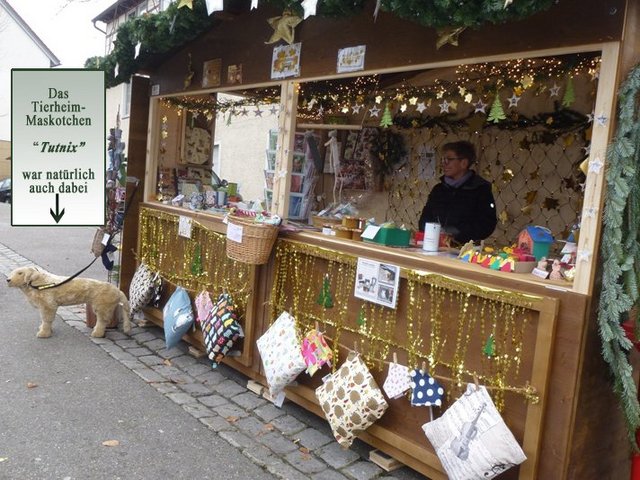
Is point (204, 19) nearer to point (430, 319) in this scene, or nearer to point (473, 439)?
point (430, 319)

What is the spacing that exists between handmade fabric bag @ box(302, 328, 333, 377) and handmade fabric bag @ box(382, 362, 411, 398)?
504mm

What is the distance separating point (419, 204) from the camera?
6.02 metres

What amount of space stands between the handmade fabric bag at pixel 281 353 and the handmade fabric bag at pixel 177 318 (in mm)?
1078

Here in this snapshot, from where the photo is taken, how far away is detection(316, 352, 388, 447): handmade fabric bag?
3.28 meters

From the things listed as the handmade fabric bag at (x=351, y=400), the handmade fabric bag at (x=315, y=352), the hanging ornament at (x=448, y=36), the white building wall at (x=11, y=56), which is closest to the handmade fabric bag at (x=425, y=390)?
the handmade fabric bag at (x=351, y=400)

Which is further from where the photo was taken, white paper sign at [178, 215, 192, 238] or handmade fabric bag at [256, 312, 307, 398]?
white paper sign at [178, 215, 192, 238]

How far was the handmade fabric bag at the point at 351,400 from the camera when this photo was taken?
10.8ft

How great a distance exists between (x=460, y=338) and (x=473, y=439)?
51 centimetres

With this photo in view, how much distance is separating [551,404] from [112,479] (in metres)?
2.29

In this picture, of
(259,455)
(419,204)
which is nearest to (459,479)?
(259,455)

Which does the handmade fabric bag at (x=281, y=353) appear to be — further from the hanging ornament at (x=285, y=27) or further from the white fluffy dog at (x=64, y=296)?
the white fluffy dog at (x=64, y=296)

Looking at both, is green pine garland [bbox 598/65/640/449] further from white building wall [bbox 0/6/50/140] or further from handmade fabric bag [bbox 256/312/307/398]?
white building wall [bbox 0/6/50/140]

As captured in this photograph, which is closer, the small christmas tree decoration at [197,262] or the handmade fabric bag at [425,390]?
the handmade fabric bag at [425,390]

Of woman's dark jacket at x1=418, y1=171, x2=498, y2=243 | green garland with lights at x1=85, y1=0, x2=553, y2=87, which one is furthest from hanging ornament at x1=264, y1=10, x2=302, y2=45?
woman's dark jacket at x1=418, y1=171, x2=498, y2=243
